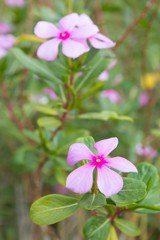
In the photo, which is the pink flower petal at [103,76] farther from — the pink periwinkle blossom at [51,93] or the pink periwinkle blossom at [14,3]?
the pink periwinkle blossom at [14,3]

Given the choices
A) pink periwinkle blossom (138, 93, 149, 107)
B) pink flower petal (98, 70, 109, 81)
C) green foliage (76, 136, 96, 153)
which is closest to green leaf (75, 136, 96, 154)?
green foliage (76, 136, 96, 153)

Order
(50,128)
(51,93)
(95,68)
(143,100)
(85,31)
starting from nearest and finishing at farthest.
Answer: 1. (85,31)
2. (95,68)
3. (50,128)
4. (51,93)
5. (143,100)

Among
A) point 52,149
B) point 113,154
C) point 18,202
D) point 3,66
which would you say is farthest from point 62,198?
point 18,202

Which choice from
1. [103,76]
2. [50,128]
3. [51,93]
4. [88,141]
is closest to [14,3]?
[51,93]

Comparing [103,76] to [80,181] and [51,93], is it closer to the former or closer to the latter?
[51,93]

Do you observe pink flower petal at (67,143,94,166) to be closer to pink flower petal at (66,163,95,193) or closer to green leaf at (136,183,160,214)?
pink flower petal at (66,163,95,193)

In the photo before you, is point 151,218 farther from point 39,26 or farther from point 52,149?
point 39,26
